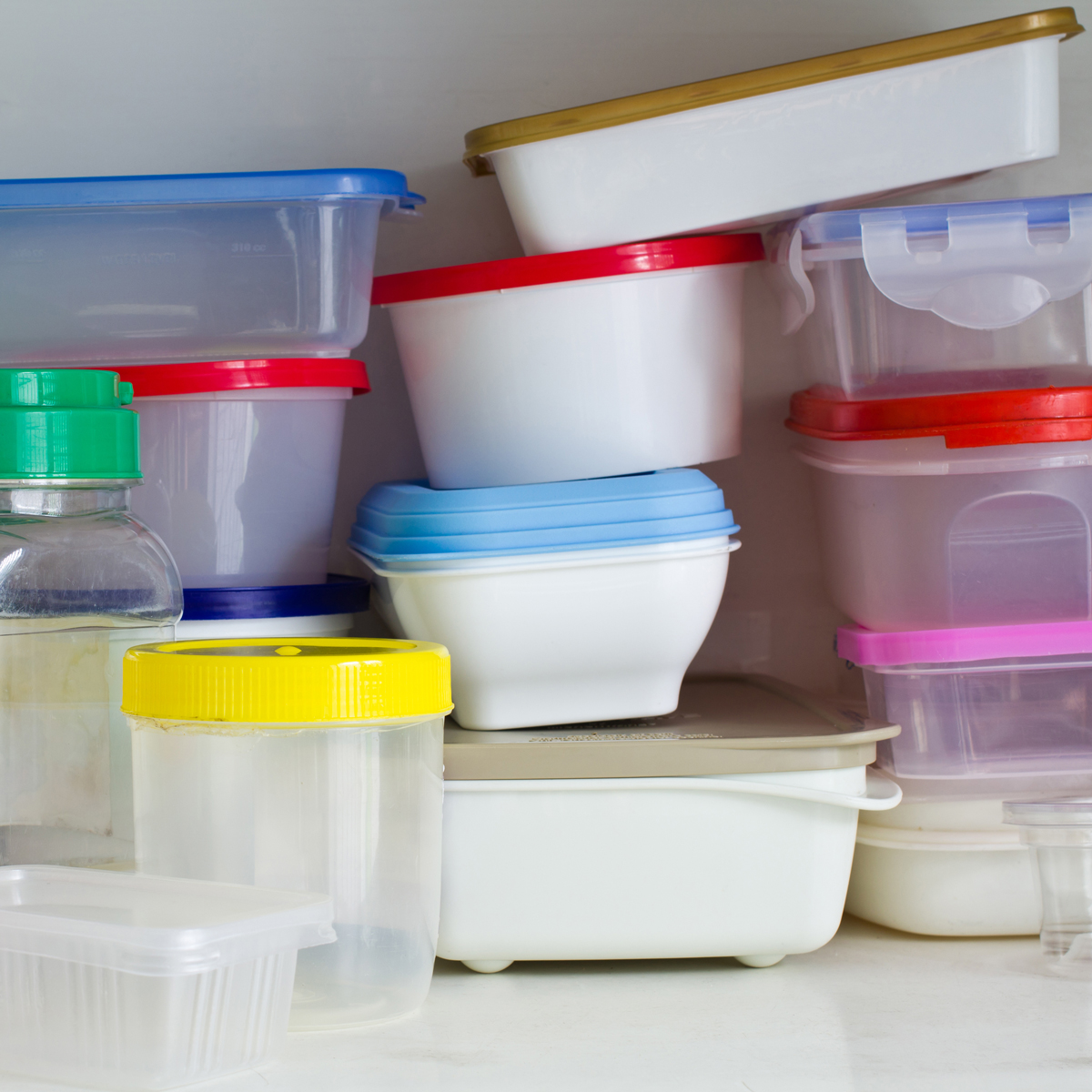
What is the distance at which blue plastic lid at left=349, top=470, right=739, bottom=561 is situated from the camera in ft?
2.73

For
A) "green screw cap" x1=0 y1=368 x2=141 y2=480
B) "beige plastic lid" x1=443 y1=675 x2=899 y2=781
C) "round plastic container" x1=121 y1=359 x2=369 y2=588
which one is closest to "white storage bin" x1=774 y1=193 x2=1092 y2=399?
"beige plastic lid" x1=443 y1=675 x2=899 y2=781

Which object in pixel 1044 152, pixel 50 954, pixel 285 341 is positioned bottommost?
pixel 50 954

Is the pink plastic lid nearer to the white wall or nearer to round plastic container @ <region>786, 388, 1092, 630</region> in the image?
round plastic container @ <region>786, 388, 1092, 630</region>

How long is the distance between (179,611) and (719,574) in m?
0.38

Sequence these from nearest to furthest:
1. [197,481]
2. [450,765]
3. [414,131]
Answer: [450,765] → [197,481] → [414,131]

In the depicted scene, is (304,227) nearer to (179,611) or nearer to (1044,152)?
(179,611)

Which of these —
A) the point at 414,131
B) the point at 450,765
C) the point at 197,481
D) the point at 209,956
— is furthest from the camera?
the point at 414,131

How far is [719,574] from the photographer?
2.86 ft

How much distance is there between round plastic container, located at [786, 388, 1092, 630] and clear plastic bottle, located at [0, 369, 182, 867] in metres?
0.51

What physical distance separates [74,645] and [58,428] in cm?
16

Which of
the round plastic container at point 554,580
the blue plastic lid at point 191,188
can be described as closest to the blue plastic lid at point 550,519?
the round plastic container at point 554,580

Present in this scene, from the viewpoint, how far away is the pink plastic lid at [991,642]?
2.82ft

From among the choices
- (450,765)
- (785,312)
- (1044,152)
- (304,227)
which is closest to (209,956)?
(450,765)

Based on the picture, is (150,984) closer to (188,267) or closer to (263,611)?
(263,611)
